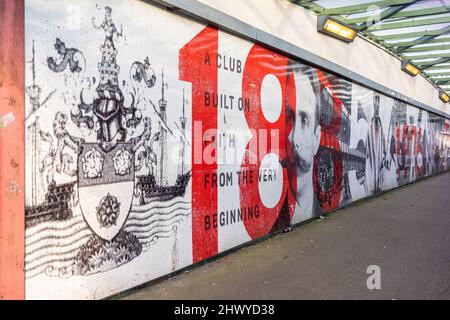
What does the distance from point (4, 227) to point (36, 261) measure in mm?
376

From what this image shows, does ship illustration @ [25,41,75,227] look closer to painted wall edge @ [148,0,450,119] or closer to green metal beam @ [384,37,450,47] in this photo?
painted wall edge @ [148,0,450,119]

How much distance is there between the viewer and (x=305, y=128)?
7504mm

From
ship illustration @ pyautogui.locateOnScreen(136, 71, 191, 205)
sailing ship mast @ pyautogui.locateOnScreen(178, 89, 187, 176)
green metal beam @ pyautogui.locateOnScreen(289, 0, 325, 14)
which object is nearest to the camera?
ship illustration @ pyautogui.locateOnScreen(136, 71, 191, 205)

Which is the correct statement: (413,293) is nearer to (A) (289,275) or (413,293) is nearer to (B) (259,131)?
(A) (289,275)

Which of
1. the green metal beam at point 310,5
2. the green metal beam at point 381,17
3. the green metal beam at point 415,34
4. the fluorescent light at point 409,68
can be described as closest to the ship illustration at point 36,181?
the green metal beam at point 310,5

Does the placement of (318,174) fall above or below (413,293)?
above

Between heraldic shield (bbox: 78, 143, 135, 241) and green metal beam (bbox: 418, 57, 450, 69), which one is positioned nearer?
heraldic shield (bbox: 78, 143, 135, 241)

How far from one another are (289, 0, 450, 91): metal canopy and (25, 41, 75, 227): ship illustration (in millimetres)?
5114

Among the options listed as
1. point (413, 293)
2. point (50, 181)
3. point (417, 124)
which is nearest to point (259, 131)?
point (413, 293)

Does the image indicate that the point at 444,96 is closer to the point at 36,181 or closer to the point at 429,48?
the point at 429,48

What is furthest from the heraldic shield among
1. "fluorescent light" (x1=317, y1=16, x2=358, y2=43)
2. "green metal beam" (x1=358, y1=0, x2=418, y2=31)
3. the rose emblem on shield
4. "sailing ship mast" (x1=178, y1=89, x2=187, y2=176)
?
"green metal beam" (x1=358, y1=0, x2=418, y2=31)

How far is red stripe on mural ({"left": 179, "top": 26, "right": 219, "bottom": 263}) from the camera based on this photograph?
4758mm

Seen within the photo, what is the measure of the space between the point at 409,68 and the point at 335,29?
6.35 metres

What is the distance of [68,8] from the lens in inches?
133
